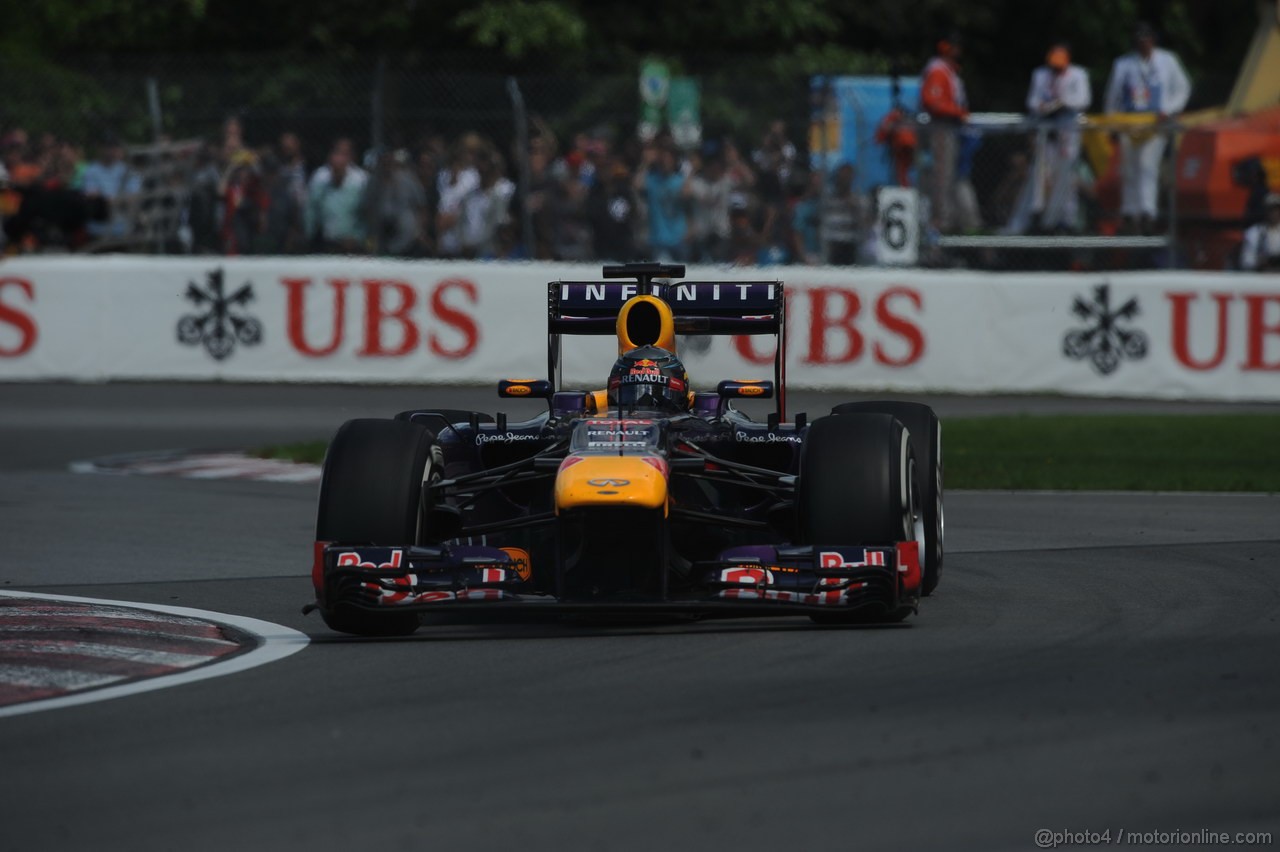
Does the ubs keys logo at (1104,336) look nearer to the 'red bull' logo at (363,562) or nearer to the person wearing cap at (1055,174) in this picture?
the person wearing cap at (1055,174)

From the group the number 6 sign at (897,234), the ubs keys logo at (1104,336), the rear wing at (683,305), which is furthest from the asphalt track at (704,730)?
the number 6 sign at (897,234)

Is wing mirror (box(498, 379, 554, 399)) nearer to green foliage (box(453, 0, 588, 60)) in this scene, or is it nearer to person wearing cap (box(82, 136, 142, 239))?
person wearing cap (box(82, 136, 142, 239))

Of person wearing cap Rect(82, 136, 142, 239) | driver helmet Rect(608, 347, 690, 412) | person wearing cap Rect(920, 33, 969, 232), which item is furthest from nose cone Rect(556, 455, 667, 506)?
person wearing cap Rect(82, 136, 142, 239)

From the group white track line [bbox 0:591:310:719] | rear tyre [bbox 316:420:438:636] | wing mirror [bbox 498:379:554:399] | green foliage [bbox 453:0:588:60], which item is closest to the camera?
white track line [bbox 0:591:310:719]

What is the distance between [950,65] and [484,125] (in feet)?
13.6

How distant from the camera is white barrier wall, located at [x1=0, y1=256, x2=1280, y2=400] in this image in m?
17.8

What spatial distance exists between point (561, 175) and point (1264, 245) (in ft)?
19.8

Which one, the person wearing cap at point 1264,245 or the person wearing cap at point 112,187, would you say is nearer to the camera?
the person wearing cap at point 1264,245

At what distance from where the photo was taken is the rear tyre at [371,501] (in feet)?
25.3

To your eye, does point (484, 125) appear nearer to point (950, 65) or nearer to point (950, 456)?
point (950, 65)

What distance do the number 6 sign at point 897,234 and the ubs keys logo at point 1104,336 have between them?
1.54 m

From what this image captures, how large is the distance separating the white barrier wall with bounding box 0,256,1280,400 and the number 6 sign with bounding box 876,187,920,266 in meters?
0.61

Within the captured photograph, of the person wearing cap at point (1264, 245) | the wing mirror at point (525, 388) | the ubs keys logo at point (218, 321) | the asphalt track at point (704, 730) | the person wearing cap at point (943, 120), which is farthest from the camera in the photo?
the person wearing cap at point (943, 120)

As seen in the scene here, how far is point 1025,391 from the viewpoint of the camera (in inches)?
719
